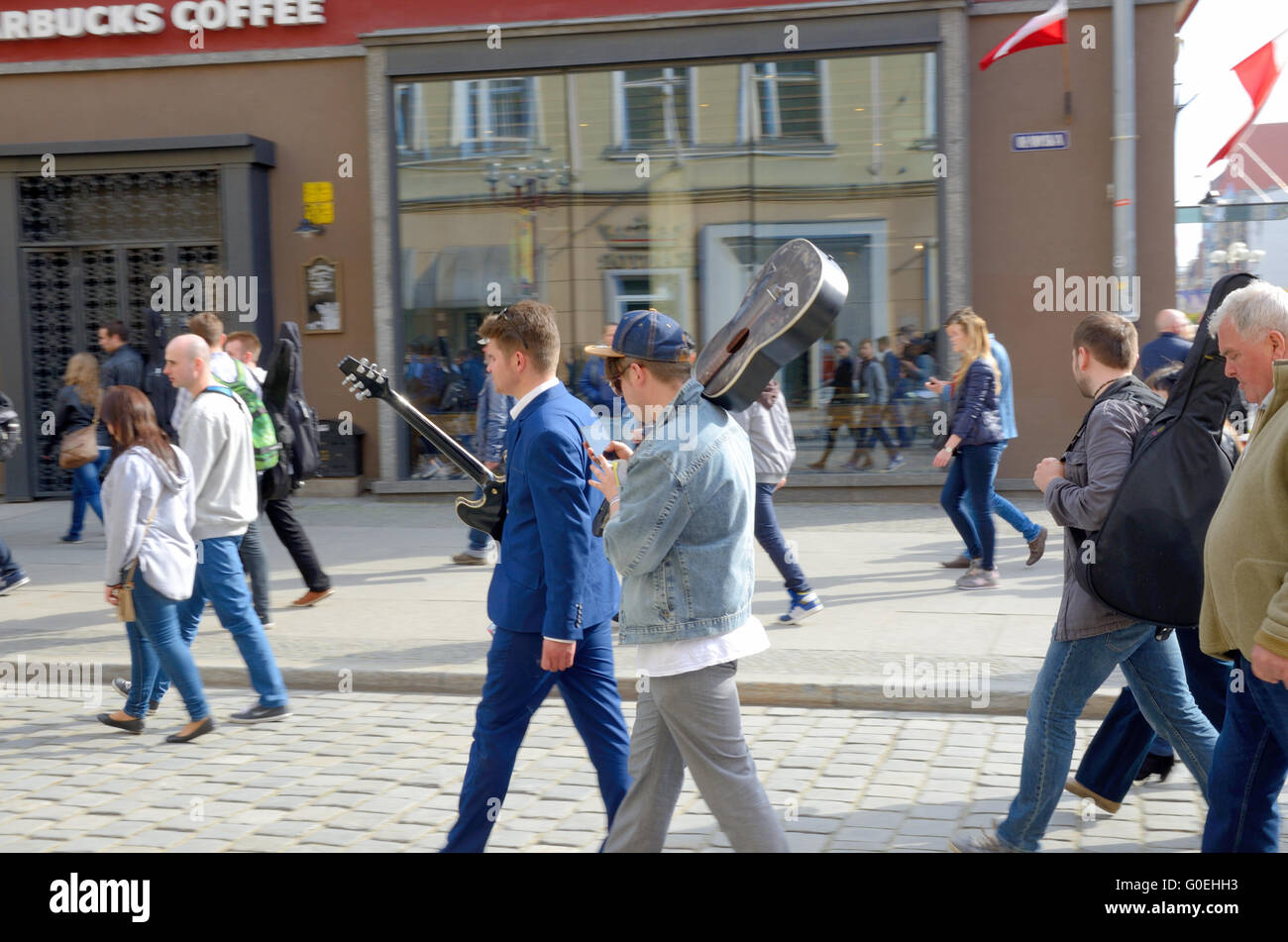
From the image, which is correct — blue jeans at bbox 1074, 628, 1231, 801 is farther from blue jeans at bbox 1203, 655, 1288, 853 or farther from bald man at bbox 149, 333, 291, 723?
bald man at bbox 149, 333, 291, 723

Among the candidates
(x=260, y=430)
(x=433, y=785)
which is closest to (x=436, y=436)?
(x=433, y=785)

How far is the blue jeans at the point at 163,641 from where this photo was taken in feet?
19.4

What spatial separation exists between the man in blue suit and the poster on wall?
10325 mm

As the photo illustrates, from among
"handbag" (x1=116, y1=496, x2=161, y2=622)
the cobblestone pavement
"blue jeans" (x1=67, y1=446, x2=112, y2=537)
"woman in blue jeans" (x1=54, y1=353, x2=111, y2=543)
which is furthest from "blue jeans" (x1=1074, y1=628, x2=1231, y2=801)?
"blue jeans" (x1=67, y1=446, x2=112, y2=537)

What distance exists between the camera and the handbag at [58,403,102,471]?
10719 millimetres

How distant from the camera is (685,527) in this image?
11.0 feet

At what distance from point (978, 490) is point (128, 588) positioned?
5.42 metres

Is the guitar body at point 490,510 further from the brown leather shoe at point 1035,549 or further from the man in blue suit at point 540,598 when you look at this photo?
the brown leather shoe at point 1035,549

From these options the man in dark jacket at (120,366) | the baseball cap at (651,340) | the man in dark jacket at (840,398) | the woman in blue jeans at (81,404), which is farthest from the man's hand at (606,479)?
the man in dark jacket at (840,398)

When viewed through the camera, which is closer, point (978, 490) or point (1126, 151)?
point (978, 490)

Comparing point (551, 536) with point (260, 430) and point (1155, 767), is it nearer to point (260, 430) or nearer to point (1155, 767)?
point (1155, 767)
